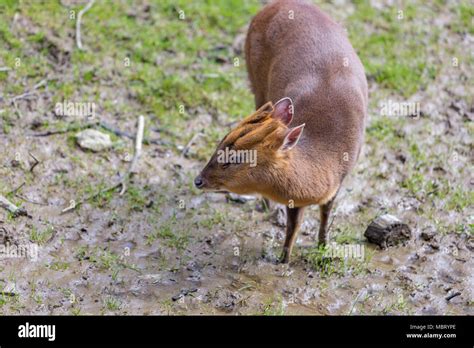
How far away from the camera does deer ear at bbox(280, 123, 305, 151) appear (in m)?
5.52

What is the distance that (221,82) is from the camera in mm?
8594

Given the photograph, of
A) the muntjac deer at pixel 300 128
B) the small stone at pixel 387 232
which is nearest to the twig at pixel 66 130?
the muntjac deer at pixel 300 128

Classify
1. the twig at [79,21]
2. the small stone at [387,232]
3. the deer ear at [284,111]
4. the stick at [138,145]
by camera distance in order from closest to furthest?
1. the deer ear at [284,111]
2. the small stone at [387,232]
3. the stick at [138,145]
4. the twig at [79,21]

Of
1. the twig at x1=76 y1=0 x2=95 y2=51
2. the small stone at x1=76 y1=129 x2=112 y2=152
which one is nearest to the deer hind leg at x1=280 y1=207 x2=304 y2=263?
the small stone at x1=76 y1=129 x2=112 y2=152

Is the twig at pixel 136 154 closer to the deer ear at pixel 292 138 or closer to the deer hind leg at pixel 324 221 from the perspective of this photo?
the deer hind leg at pixel 324 221

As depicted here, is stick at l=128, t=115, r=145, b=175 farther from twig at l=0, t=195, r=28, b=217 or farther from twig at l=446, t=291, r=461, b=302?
twig at l=446, t=291, r=461, b=302

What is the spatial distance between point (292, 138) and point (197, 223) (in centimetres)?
161

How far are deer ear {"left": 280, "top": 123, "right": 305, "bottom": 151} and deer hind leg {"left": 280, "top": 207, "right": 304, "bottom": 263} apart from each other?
0.67 meters

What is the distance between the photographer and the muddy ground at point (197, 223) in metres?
5.81

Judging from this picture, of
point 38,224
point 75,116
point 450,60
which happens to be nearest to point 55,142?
point 75,116

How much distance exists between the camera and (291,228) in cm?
620

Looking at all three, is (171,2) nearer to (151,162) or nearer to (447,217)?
(151,162)

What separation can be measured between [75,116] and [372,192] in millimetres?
3196

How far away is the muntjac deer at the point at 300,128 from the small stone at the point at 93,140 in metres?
1.77
